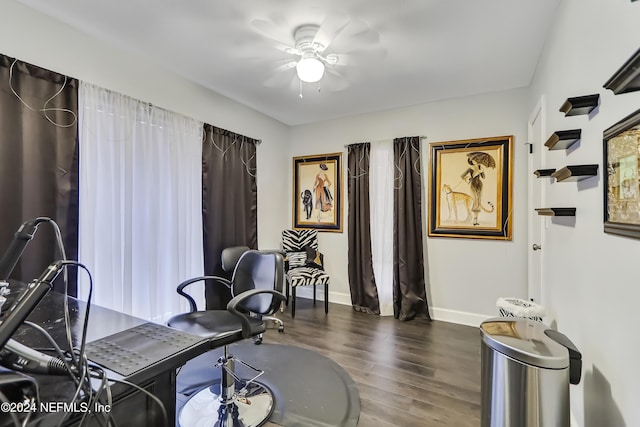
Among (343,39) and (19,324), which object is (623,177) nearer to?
(19,324)

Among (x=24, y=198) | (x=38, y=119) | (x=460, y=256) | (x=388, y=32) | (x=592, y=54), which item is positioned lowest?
(x=460, y=256)

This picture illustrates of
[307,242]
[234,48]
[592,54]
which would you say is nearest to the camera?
[592,54]

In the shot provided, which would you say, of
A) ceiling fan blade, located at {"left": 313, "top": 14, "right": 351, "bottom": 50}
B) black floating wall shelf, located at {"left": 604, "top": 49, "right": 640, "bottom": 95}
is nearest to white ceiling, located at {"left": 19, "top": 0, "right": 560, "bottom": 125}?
ceiling fan blade, located at {"left": 313, "top": 14, "right": 351, "bottom": 50}

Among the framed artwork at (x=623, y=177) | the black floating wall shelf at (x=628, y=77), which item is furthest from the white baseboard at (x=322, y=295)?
the black floating wall shelf at (x=628, y=77)

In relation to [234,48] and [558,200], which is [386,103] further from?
[558,200]

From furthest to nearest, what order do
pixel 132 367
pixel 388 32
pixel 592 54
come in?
pixel 388 32 < pixel 592 54 < pixel 132 367

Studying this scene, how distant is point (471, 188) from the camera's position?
324 centimetres

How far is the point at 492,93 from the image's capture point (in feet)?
10.4

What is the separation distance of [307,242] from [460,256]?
1925 mm

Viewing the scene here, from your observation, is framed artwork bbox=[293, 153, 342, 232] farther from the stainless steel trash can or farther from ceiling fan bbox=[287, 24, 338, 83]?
the stainless steel trash can

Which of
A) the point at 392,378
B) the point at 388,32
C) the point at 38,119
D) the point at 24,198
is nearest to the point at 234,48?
the point at 388,32

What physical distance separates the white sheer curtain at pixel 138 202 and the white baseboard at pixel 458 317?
2.69 m

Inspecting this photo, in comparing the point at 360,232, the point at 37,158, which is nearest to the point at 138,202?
the point at 37,158

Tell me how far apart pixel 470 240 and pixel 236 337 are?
9.00ft
